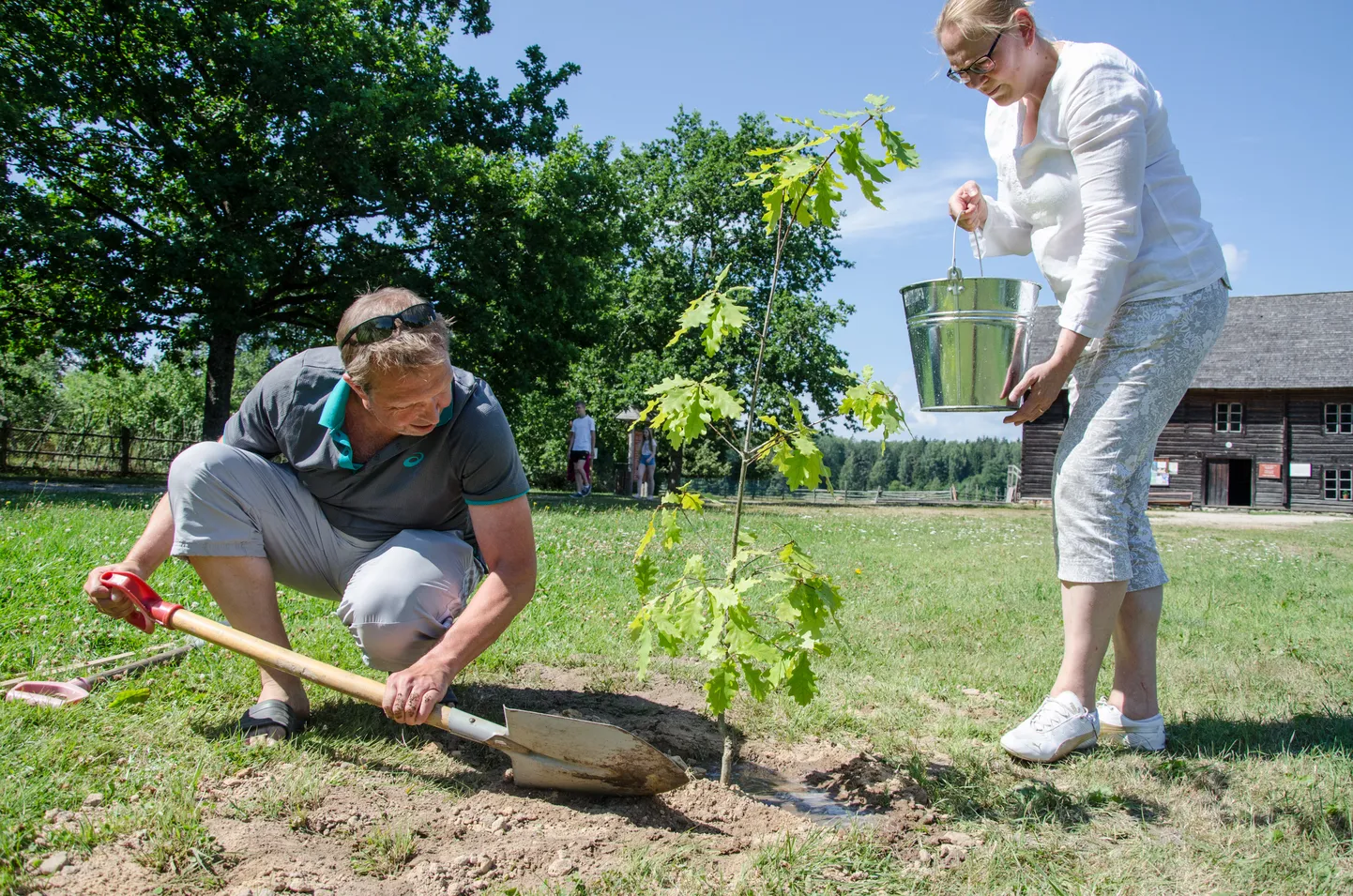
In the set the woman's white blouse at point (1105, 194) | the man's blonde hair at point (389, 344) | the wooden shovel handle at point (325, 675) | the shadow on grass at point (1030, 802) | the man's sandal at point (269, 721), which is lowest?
the shadow on grass at point (1030, 802)

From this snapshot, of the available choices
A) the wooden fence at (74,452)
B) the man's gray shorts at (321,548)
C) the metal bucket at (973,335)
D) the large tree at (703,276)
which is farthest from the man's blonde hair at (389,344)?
the large tree at (703,276)

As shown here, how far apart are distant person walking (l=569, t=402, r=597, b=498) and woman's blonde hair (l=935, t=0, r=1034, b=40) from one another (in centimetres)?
1556

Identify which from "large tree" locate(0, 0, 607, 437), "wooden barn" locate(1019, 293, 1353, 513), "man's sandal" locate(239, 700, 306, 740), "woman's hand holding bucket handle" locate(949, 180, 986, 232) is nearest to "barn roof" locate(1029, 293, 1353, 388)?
"wooden barn" locate(1019, 293, 1353, 513)

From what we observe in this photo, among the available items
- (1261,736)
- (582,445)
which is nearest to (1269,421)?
(582,445)

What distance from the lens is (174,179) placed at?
55.1 feet

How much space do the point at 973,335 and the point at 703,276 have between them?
31.1 metres

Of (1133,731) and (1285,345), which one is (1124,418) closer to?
(1133,731)

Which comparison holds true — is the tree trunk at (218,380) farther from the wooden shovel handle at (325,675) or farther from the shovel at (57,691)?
the wooden shovel handle at (325,675)

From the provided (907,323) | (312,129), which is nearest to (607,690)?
(907,323)

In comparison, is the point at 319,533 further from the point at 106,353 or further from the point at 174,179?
the point at 106,353

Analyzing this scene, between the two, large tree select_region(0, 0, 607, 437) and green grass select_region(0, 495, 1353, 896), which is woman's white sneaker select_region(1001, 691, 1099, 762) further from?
large tree select_region(0, 0, 607, 437)

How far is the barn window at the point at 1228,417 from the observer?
31922 millimetres

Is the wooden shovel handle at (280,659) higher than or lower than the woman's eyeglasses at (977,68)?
lower

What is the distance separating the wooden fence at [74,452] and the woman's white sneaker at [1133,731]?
2297 cm
